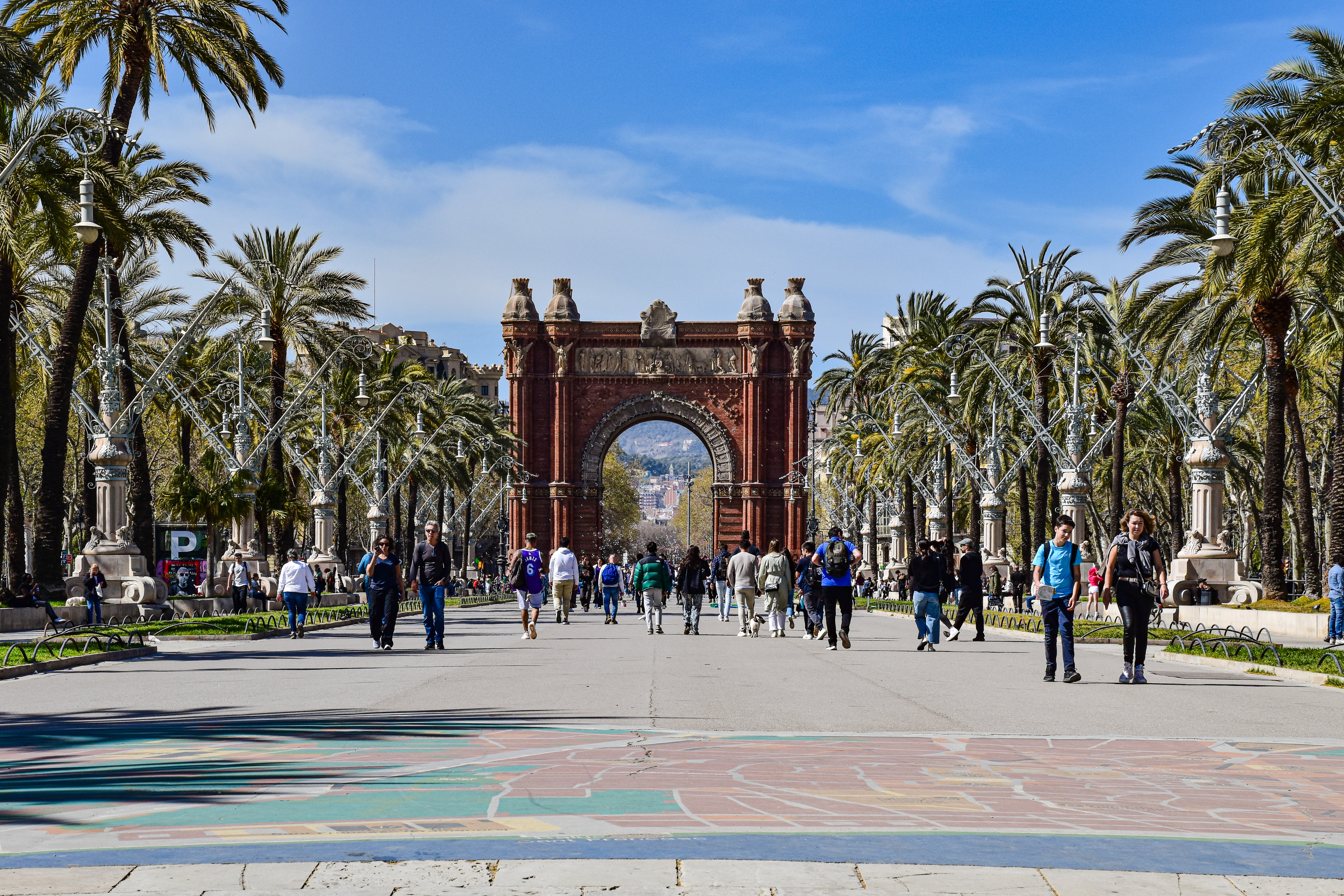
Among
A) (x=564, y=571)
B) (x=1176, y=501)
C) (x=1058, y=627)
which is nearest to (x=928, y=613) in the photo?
(x=1058, y=627)

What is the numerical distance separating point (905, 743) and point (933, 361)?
4554cm

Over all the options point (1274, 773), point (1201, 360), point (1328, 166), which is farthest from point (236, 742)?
point (1201, 360)

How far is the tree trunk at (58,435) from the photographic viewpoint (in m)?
28.2

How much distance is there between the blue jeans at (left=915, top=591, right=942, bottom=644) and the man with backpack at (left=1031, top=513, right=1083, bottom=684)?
6108 millimetres

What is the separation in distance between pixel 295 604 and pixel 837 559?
9.58 m

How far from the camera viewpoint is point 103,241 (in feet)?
103

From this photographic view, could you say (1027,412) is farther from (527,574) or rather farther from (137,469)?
(137,469)

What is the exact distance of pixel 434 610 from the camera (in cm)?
2112

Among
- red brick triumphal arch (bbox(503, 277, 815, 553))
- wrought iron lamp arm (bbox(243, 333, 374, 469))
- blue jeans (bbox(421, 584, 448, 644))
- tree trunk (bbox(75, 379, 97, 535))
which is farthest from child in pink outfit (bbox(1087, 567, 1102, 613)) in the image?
red brick triumphal arch (bbox(503, 277, 815, 553))

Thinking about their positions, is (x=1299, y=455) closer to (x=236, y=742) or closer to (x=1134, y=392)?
(x=1134, y=392)

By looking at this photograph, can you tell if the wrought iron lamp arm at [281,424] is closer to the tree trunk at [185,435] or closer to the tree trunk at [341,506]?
the tree trunk at [185,435]

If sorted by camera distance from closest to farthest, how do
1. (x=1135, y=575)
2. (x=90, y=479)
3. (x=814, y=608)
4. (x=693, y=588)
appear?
(x=1135, y=575), (x=814, y=608), (x=693, y=588), (x=90, y=479)

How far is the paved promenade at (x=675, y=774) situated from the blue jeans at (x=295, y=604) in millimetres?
8949

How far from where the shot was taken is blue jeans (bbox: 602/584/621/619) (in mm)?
33562
